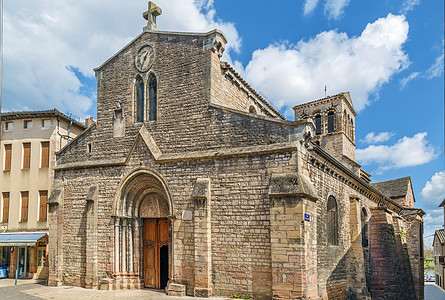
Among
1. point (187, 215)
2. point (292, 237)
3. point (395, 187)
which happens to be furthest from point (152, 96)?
point (395, 187)

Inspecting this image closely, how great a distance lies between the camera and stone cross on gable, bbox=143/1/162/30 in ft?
52.6

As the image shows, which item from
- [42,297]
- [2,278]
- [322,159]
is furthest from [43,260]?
[322,159]

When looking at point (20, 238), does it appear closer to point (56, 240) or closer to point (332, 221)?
point (56, 240)

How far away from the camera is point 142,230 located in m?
15.5

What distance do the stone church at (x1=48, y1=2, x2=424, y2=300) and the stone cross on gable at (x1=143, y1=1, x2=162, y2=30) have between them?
73mm

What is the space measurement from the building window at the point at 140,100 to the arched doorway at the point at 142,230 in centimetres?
234

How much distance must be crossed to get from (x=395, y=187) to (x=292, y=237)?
84.0 ft

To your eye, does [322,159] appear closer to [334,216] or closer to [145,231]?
[334,216]

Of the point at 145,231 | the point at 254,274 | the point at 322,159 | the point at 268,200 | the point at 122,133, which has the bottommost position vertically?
the point at 254,274

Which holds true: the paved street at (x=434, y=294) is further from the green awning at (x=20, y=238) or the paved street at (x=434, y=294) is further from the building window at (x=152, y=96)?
the green awning at (x=20, y=238)

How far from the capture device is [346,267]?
15.8 metres

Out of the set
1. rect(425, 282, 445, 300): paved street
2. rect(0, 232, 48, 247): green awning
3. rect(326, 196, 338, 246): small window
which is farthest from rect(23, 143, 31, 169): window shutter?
rect(425, 282, 445, 300): paved street

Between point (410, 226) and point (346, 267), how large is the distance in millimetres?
14598

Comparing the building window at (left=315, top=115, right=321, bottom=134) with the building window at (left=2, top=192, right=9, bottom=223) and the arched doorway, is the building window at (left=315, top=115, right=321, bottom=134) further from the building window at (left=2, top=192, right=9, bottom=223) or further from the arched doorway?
the building window at (left=2, top=192, right=9, bottom=223)
